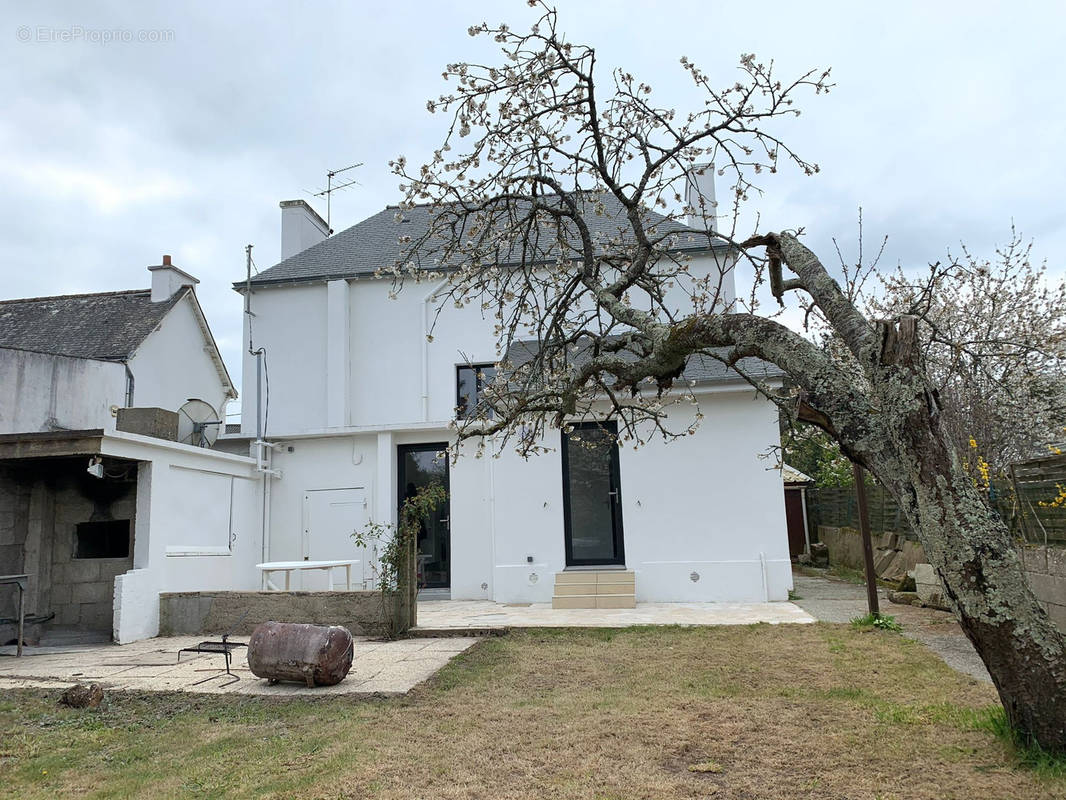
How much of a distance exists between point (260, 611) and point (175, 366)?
10.8 metres

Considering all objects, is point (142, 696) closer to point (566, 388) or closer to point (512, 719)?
point (512, 719)

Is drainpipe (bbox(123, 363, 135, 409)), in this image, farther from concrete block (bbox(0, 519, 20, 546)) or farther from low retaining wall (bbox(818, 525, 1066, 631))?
low retaining wall (bbox(818, 525, 1066, 631))

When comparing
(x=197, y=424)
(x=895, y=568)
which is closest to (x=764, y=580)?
(x=895, y=568)

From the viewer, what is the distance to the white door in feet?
44.3

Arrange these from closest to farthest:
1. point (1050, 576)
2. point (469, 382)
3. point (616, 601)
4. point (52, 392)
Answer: point (1050, 576) < point (616, 601) < point (52, 392) < point (469, 382)

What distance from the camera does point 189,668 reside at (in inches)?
291

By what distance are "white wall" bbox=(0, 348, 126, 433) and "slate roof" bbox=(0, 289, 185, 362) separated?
224 centimetres

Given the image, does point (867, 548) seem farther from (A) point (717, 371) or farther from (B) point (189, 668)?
(B) point (189, 668)

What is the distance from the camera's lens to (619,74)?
5988 millimetres

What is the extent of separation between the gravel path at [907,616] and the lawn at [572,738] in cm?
31

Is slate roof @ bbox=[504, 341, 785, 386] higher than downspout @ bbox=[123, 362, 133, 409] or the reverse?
the reverse

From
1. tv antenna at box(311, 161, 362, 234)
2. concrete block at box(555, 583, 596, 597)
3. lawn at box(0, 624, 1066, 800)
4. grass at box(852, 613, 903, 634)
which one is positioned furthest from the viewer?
tv antenna at box(311, 161, 362, 234)

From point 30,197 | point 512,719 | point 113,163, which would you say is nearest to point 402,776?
point 512,719

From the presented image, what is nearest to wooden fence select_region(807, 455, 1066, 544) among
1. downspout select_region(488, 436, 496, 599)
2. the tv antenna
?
downspout select_region(488, 436, 496, 599)
